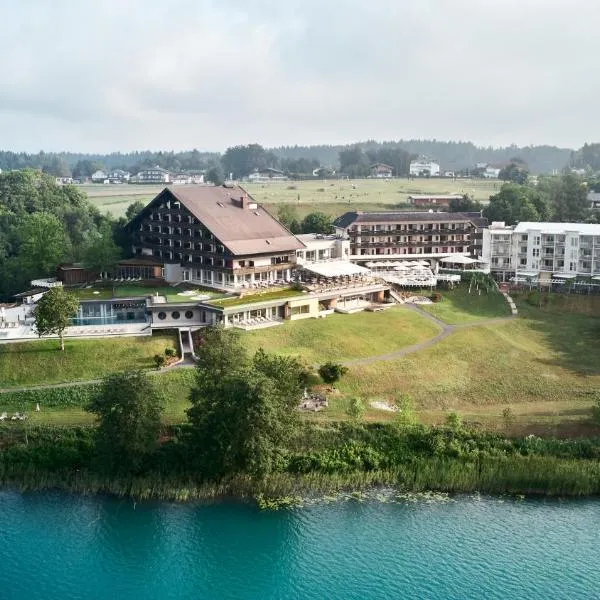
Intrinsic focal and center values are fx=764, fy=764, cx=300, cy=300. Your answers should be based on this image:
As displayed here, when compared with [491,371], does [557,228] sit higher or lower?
higher

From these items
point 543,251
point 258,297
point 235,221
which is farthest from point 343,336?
point 543,251

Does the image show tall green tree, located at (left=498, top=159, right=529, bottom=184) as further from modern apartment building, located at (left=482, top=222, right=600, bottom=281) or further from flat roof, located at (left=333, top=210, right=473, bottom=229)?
modern apartment building, located at (left=482, top=222, right=600, bottom=281)

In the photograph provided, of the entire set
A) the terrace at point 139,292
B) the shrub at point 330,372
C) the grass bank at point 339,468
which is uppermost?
the terrace at point 139,292

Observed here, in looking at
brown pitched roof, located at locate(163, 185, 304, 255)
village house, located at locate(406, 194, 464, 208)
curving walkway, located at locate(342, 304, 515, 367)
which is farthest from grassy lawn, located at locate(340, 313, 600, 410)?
village house, located at locate(406, 194, 464, 208)

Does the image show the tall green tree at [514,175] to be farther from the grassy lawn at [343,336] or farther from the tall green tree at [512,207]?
the grassy lawn at [343,336]

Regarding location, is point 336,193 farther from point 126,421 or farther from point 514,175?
point 126,421

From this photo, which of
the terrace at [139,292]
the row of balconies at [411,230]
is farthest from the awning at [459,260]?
the terrace at [139,292]

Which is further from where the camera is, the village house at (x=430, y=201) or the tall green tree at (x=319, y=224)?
the village house at (x=430, y=201)
